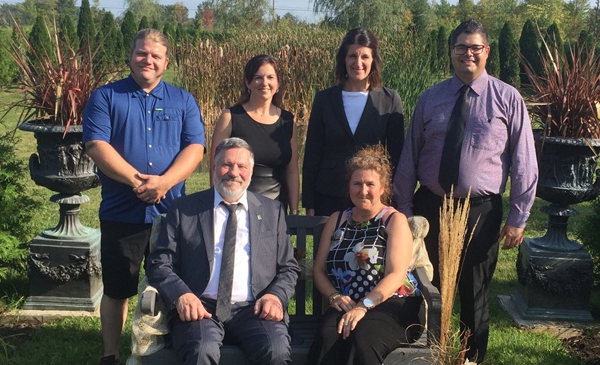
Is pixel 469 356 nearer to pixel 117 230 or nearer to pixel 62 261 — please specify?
pixel 117 230

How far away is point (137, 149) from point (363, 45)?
1383 mm

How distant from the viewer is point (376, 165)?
3.36 metres

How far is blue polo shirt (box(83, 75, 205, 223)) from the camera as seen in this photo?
3.48m

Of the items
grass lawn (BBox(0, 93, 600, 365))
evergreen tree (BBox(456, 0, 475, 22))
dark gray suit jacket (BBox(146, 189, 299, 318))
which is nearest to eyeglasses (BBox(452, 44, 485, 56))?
dark gray suit jacket (BBox(146, 189, 299, 318))

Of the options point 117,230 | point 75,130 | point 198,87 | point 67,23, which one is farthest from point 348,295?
point 67,23

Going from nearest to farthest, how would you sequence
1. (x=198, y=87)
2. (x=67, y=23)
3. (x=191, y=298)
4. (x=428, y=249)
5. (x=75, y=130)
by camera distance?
1. (x=191, y=298)
2. (x=428, y=249)
3. (x=75, y=130)
4. (x=198, y=87)
5. (x=67, y=23)

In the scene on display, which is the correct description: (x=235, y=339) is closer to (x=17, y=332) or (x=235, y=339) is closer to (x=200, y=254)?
(x=200, y=254)

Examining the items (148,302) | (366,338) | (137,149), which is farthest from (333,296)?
(137,149)

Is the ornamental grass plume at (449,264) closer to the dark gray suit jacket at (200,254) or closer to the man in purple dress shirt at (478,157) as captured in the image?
the man in purple dress shirt at (478,157)

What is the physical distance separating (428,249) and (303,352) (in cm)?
112

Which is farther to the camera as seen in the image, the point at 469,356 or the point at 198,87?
the point at 198,87

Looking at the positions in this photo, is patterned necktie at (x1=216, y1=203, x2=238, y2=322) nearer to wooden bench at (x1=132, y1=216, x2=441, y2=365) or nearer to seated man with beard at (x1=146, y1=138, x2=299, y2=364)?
seated man with beard at (x1=146, y1=138, x2=299, y2=364)

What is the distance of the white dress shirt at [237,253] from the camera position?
3.18 metres

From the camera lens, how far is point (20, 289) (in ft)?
16.4
